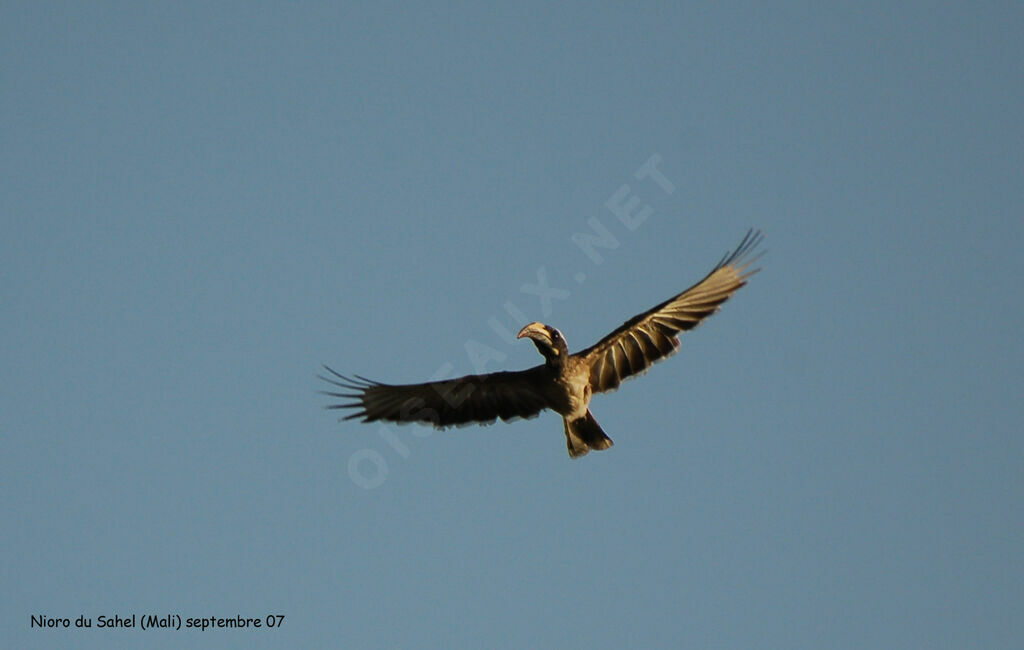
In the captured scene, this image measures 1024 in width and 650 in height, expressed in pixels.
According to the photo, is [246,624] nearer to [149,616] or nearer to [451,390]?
[149,616]

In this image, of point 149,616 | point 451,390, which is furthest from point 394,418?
point 149,616

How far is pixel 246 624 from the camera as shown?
24422mm

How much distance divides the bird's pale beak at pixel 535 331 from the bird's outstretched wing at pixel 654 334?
2.23 feet

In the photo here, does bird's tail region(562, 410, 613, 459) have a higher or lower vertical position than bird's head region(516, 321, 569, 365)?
lower

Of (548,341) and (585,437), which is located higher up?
(548,341)

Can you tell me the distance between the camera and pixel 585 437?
2236 centimetres

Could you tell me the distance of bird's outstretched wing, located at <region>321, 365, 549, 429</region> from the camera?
2277 cm

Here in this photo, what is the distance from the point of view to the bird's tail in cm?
2227

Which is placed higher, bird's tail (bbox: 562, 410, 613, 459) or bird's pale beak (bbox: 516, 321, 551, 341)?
bird's pale beak (bbox: 516, 321, 551, 341)

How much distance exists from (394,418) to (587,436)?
2.82 metres

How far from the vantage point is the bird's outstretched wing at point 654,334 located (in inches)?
867

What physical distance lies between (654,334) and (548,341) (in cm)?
146

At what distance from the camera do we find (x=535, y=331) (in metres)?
21.6

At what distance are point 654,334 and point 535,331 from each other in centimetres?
166
